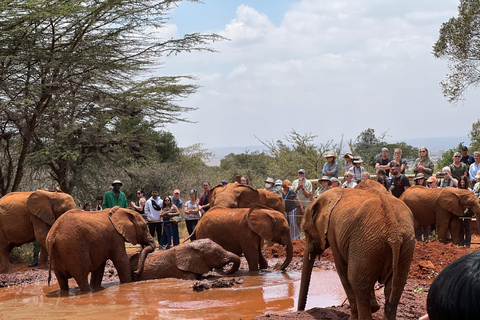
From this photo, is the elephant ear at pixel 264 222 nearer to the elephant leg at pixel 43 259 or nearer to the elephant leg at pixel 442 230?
the elephant leg at pixel 442 230

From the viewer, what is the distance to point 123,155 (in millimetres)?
23219

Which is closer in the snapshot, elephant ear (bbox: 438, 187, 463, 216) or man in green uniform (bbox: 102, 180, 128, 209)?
elephant ear (bbox: 438, 187, 463, 216)

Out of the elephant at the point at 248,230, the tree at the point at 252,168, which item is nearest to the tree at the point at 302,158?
the tree at the point at 252,168

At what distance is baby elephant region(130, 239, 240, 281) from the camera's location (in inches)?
432

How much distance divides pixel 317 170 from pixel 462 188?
503 inches

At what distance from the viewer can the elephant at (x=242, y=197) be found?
13.9 meters

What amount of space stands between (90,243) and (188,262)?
6.08 ft

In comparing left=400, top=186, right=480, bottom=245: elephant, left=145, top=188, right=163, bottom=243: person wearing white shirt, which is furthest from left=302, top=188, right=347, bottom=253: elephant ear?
left=145, top=188, right=163, bottom=243: person wearing white shirt

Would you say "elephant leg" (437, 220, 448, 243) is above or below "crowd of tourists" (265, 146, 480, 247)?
below

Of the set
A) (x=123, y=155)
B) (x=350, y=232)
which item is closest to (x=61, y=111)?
(x=123, y=155)

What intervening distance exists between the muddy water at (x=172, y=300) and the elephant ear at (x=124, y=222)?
93 centimetres

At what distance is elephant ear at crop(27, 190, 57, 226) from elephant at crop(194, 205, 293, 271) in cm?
341

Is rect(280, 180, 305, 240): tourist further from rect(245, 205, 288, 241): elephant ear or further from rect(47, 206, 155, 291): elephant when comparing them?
rect(47, 206, 155, 291): elephant

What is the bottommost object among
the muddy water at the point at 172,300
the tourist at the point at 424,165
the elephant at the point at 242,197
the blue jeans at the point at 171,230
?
the muddy water at the point at 172,300
